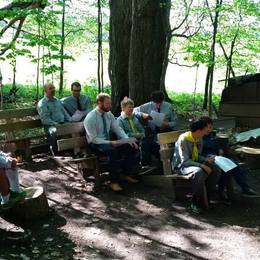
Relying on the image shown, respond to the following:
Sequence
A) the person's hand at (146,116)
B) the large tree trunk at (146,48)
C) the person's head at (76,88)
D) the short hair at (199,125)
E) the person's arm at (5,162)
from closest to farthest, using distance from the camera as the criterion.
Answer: the person's arm at (5,162)
the short hair at (199,125)
the person's hand at (146,116)
the large tree trunk at (146,48)
the person's head at (76,88)

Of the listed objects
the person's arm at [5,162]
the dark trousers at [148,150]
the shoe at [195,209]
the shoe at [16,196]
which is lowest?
the shoe at [195,209]

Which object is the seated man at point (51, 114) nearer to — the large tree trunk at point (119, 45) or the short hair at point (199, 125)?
the large tree trunk at point (119, 45)

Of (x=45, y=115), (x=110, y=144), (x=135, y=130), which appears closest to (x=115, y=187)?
(x=110, y=144)

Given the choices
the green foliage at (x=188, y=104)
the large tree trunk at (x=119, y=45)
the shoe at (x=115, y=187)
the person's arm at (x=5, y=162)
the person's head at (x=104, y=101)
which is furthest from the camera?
the green foliage at (x=188, y=104)

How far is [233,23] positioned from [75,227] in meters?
12.4

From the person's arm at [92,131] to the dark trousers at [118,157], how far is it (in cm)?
7

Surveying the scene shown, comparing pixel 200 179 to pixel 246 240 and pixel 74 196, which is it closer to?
pixel 246 240

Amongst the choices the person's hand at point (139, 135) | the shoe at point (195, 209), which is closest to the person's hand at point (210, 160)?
the shoe at point (195, 209)

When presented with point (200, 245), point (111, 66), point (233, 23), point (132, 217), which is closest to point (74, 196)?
point (132, 217)

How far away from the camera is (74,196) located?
654 centimetres

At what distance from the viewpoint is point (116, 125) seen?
728cm

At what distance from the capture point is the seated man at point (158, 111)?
8.04 m

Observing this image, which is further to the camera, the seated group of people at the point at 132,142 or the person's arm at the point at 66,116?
the person's arm at the point at 66,116

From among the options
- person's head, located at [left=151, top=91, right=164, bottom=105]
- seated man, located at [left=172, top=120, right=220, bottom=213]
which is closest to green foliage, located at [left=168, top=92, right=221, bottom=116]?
person's head, located at [left=151, top=91, right=164, bottom=105]
